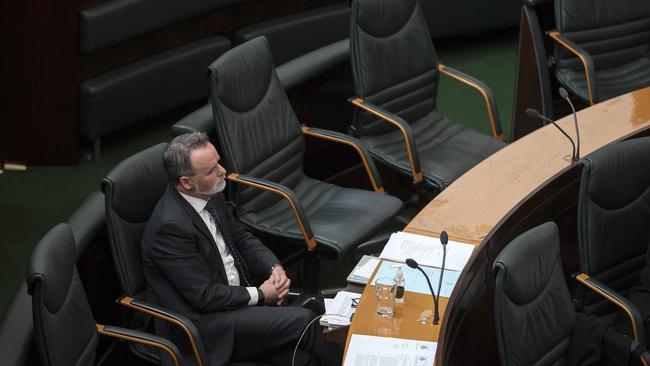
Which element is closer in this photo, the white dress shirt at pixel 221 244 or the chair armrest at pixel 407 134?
the white dress shirt at pixel 221 244

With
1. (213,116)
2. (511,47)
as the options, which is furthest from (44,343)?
(511,47)

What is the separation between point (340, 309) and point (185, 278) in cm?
51

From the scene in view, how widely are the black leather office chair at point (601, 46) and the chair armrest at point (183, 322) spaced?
2.72m

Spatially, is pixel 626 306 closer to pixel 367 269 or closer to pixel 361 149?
pixel 367 269

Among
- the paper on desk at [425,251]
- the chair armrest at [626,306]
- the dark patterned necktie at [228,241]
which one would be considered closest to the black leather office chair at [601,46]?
the chair armrest at [626,306]

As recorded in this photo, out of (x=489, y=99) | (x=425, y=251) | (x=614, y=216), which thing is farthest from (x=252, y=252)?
(x=489, y=99)

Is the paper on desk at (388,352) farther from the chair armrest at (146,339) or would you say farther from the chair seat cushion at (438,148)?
the chair seat cushion at (438,148)

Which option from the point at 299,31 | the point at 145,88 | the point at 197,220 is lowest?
the point at 145,88

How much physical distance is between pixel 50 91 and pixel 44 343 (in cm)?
267

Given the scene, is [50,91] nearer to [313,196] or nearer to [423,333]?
[313,196]

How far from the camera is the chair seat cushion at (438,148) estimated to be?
181 inches

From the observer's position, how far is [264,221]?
163 inches

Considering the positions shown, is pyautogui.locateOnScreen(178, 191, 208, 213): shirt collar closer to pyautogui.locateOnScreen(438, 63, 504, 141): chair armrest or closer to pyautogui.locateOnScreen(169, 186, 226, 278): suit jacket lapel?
pyautogui.locateOnScreen(169, 186, 226, 278): suit jacket lapel

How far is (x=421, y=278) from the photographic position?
3385mm
